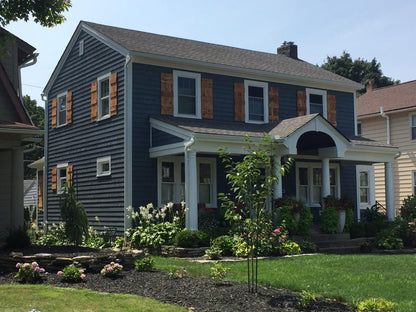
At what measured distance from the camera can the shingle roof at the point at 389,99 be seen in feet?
83.1

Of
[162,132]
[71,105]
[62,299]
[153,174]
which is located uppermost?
[71,105]

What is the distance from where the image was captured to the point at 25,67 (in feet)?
54.9

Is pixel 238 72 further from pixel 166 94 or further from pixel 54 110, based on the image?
pixel 54 110

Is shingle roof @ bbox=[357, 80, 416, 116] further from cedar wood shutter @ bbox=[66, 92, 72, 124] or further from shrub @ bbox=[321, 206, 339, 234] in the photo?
cedar wood shutter @ bbox=[66, 92, 72, 124]

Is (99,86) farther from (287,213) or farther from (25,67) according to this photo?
(287,213)

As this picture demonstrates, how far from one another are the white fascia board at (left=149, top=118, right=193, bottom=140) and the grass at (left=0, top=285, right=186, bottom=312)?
7.77m

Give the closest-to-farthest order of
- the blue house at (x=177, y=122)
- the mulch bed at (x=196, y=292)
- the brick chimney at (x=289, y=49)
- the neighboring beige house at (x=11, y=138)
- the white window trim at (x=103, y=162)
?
the mulch bed at (x=196, y=292), the neighboring beige house at (x=11, y=138), the blue house at (x=177, y=122), the white window trim at (x=103, y=162), the brick chimney at (x=289, y=49)

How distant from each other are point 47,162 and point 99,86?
4.86 metres

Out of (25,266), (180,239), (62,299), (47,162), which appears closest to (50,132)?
(47,162)

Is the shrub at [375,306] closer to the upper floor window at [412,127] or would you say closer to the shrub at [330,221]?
the shrub at [330,221]

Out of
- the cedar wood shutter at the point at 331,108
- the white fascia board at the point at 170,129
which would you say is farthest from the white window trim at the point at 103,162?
the cedar wood shutter at the point at 331,108

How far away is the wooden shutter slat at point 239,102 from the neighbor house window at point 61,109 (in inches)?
271

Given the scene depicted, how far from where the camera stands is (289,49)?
25.9 metres

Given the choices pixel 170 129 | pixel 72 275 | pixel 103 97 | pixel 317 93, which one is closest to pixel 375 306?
pixel 72 275
